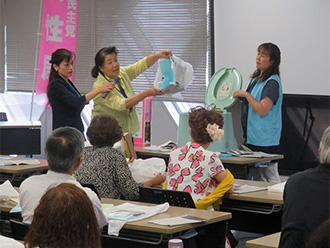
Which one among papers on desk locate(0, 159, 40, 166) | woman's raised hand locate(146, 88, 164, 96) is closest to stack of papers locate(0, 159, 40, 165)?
papers on desk locate(0, 159, 40, 166)

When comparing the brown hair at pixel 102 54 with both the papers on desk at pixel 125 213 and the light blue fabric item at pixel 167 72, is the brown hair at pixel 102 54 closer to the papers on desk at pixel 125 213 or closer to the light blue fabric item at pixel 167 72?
the light blue fabric item at pixel 167 72

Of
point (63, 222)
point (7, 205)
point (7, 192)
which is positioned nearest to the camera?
point (63, 222)

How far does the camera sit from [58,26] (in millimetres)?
8516

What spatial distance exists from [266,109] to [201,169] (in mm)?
1931

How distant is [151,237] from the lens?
3232 millimetres

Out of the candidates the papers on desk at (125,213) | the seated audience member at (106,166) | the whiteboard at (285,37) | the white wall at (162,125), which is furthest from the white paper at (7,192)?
the white wall at (162,125)

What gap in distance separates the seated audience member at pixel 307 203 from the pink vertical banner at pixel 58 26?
6.33 m

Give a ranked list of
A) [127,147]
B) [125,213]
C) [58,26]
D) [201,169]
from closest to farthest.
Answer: [125,213]
[201,169]
[127,147]
[58,26]

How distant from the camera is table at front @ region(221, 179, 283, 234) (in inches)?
151

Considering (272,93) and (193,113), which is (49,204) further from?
(272,93)

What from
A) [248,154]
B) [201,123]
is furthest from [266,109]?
[201,123]

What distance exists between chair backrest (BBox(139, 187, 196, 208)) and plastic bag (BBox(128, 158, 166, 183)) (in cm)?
53

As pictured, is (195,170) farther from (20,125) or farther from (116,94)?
(20,125)

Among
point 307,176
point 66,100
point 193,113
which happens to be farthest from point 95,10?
point 307,176
